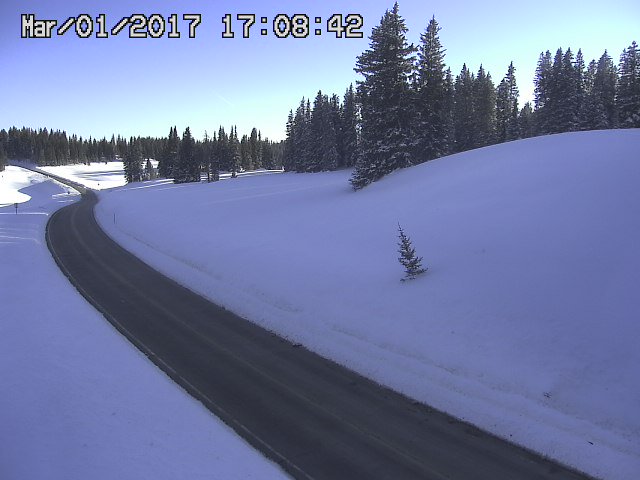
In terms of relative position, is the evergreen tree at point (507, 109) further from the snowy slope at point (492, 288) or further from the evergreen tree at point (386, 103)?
the snowy slope at point (492, 288)

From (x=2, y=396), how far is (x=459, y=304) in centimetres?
1367

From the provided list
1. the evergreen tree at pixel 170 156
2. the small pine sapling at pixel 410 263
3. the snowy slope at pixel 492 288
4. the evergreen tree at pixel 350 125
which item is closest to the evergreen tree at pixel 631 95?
the snowy slope at pixel 492 288

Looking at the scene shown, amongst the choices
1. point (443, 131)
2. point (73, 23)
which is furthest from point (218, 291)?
point (443, 131)

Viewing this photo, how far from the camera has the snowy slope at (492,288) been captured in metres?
10.6

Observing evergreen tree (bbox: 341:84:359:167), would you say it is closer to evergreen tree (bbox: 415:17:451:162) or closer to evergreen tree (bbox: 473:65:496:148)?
evergreen tree (bbox: 473:65:496:148)

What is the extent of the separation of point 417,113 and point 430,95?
17.6ft

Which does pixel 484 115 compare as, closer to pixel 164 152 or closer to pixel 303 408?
pixel 303 408

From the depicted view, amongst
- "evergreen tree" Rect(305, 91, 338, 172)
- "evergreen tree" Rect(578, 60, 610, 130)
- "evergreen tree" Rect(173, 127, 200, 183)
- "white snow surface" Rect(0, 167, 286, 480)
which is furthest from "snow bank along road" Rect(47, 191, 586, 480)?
"evergreen tree" Rect(173, 127, 200, 183)

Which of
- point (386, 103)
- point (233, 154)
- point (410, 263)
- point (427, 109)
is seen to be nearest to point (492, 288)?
point (410, 263)

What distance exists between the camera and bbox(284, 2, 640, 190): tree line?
37438mm

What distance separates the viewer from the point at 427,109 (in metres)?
42.8

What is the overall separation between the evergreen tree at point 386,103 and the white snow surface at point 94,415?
26.9 meters

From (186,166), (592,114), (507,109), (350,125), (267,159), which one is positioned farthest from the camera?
(267,159)

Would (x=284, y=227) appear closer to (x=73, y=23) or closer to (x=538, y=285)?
(x=73, y=23)
